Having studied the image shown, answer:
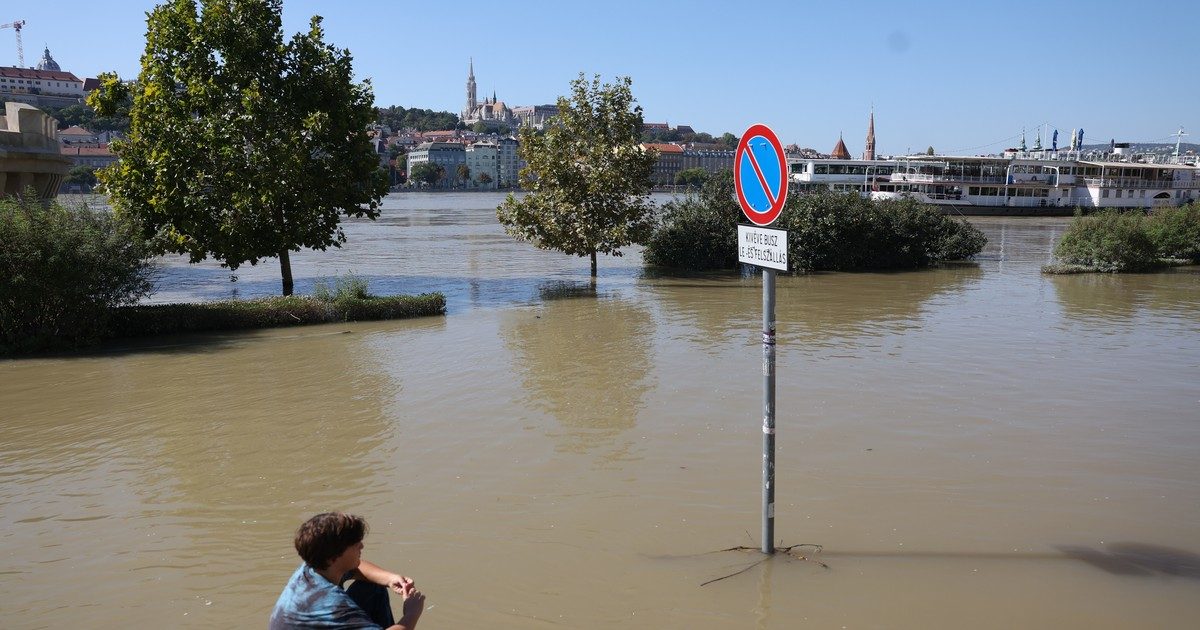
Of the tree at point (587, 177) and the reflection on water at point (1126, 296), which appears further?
the tree at point (587, 177)

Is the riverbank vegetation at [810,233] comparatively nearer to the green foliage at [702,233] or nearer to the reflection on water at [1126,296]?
the green foliage at [702,233]

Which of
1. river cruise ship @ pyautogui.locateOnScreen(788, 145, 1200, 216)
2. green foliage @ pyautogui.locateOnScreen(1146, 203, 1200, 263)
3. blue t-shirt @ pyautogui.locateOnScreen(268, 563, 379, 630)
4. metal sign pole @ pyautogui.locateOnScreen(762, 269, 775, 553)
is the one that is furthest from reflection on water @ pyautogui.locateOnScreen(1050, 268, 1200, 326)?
river cruise ship @ pyautogui.locateOnScreen(788, 145, 1200, 216)

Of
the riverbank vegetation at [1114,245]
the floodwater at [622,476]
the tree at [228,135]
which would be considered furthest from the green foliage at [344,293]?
the riverbank vegetation at [1114,245]

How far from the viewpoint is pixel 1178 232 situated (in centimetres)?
3597

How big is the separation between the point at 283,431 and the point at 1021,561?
830cm

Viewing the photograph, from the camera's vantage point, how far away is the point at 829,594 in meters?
6.25

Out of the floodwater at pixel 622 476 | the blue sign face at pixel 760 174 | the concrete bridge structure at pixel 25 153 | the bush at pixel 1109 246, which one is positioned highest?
the concrete bridge structure at pixel 25 153

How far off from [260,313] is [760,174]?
16.7m

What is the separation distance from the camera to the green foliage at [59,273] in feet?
52.2

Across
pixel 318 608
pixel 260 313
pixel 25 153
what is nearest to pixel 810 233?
pixel 260 313

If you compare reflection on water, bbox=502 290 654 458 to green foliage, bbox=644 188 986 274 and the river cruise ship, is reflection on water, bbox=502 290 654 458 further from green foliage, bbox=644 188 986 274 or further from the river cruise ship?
the river cruise ship

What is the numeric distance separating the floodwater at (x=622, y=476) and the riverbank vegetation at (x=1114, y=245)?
51.5 ft

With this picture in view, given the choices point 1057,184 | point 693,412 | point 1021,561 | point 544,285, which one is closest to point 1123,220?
point 544,285

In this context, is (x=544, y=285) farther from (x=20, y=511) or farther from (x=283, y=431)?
(x=20, y=511)
